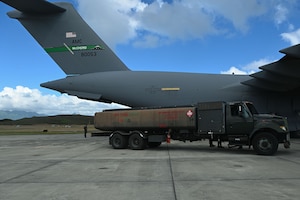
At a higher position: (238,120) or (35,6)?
(35,6)

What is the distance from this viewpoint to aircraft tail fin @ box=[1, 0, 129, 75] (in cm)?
2198

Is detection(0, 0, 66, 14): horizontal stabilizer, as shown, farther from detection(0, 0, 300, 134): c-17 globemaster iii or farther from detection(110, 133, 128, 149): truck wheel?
detection(110, 133, 128, 149): truck wheel

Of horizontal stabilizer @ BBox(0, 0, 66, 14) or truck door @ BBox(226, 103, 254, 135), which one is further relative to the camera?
horizontal stabilizer @ BBox(0, 0, 66, 14)

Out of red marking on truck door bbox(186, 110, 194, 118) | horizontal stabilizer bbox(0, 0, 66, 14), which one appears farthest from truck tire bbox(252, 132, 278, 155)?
horizontal stabilizer bbox(0, 0, 66, 14)

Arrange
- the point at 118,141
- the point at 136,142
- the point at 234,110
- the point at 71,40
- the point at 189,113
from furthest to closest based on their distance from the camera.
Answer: the point at 71,40, the point at 118,141, the point at 136,142, the point at 189,113, the point at 234,110

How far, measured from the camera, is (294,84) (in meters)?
19.1

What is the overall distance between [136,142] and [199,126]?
345 cm

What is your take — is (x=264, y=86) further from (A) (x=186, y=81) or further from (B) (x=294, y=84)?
(A) (x=186, y=81)

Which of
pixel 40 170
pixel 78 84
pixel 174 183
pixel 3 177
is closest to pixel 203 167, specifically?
pixel 174 183

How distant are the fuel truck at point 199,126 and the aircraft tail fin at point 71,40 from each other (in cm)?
556

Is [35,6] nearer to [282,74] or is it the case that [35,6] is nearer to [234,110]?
[234,110]

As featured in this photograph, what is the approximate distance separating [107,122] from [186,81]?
21.8 ft

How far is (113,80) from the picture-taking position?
21125mm

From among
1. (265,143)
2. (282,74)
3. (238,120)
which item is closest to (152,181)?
(265,143)
